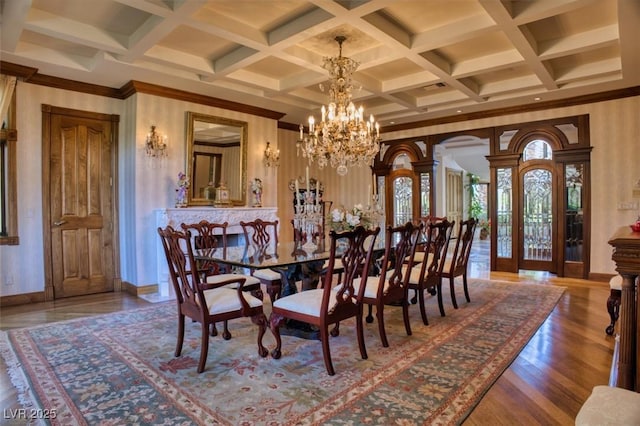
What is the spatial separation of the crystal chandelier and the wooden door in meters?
3.00

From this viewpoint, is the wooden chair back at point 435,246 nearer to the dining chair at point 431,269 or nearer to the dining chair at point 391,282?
the dining chair at point 431,269

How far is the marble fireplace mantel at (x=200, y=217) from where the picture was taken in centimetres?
511

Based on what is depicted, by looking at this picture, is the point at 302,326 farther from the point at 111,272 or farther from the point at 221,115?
the point at 221,115

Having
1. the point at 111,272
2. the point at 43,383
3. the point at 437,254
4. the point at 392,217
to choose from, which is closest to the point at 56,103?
the point at 111,272

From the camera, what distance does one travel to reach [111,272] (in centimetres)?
538

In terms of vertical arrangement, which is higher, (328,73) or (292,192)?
(328,73)

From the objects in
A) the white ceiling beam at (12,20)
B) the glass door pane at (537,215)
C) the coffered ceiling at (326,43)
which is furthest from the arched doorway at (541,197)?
the white ceiling beam at (12,20)

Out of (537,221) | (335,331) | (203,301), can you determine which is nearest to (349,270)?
(335,331)

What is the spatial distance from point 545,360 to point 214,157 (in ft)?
16.2

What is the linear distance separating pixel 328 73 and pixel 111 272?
4060mm

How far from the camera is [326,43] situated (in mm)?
4336

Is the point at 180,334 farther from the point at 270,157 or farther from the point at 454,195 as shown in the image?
the point at 454,195

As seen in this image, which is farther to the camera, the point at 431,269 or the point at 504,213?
the point at 504,213

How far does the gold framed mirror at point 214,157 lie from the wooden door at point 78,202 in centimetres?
108
